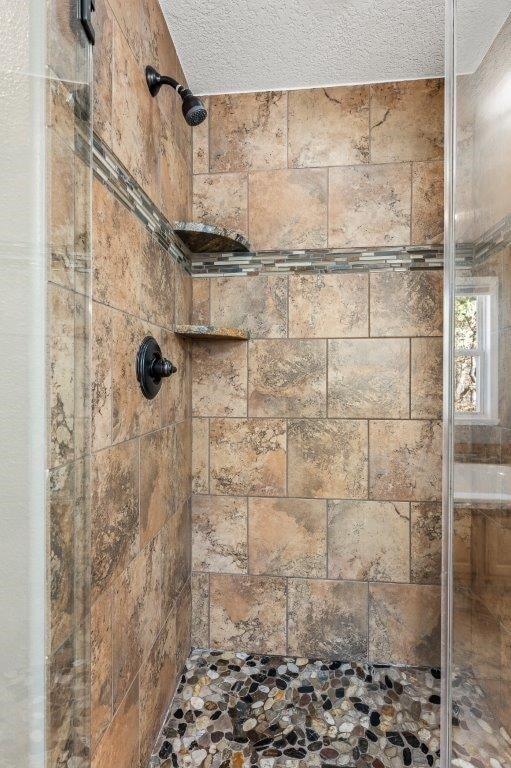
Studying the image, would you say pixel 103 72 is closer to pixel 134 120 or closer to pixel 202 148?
pixel 134 120

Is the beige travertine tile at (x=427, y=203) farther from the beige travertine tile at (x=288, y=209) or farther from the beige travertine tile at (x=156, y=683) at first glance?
the beige travertine tile at (x=156, y=683)

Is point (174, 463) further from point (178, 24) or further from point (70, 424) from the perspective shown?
point (178, 24)

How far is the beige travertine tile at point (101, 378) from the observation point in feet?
2.98

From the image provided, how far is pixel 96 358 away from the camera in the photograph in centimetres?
92

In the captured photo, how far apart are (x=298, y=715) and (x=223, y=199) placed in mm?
1970

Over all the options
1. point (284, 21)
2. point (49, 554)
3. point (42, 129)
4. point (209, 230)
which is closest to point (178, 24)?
point (284, 21)

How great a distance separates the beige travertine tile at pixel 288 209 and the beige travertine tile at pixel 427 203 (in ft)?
1.20

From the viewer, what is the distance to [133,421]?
1.13 meters

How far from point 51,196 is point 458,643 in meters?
1.19

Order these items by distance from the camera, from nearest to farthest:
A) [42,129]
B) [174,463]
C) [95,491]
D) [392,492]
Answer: [42,129]
[95,491]
[174,463]
[392,492]

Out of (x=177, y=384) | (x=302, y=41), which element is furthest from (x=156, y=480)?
(x=302, y=41)

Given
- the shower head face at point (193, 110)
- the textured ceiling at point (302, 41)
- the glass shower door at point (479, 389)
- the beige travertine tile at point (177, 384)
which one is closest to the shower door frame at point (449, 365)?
the glass shower door at point (479, 389)

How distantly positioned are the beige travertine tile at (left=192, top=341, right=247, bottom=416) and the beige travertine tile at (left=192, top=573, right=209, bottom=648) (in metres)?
0.71

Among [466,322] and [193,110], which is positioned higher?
[193,110]
